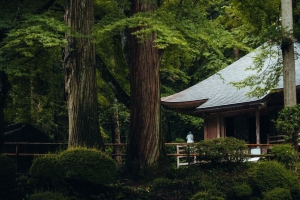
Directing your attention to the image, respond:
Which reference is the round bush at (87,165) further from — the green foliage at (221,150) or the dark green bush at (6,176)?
the green foliage at (221,150)

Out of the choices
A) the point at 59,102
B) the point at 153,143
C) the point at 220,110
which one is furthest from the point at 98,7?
the point at 59,102

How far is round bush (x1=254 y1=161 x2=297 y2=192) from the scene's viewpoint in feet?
53.6

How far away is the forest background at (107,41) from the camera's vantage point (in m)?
16.2

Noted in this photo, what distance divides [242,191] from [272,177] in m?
1.05

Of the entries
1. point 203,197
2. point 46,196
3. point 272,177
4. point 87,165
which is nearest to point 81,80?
point 87,165

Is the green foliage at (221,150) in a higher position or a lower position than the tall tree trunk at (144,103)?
lower

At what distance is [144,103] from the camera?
18.6 metres

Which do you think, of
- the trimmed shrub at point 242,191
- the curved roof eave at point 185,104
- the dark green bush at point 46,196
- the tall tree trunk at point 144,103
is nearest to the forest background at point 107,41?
the tall tree trunk at point 144,103

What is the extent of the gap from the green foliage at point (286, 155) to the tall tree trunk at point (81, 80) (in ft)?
18.2

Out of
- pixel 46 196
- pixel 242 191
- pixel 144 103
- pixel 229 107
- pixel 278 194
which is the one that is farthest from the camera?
pixel 229 107

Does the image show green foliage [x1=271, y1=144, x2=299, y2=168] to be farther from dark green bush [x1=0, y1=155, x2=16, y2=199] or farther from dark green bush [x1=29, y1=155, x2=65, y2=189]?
dark green bush [x1=0, y1=155, x2=16, y2=199]

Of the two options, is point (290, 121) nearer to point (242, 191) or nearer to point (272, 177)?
point (272, 177)

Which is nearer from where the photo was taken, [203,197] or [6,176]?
[6,176]

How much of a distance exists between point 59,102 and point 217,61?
12.0 meters
